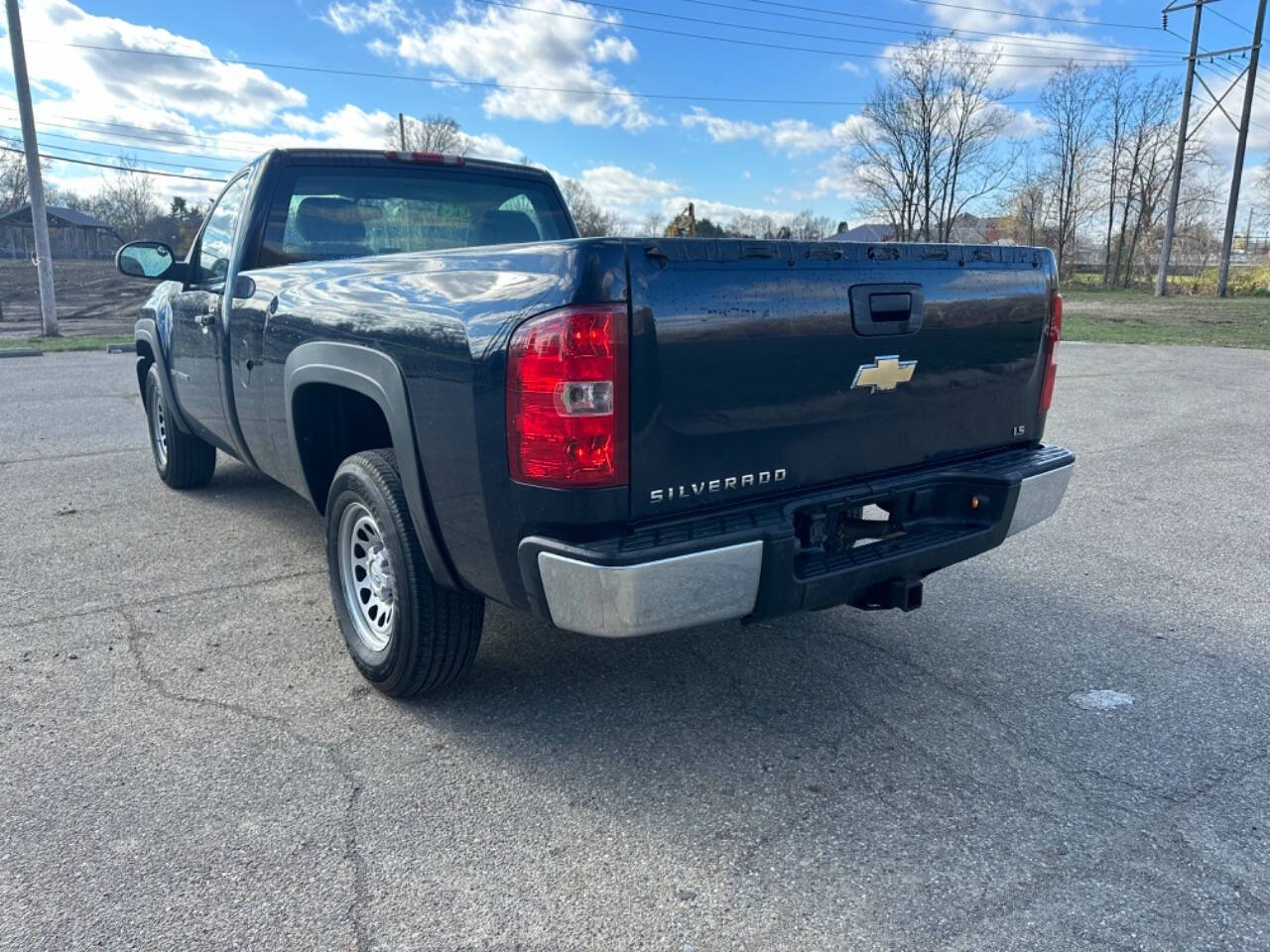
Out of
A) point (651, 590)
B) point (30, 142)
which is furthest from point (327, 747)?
point (30, 142)

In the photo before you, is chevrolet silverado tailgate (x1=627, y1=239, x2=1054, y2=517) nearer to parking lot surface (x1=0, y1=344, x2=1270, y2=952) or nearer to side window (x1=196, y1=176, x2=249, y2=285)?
parking lot surface (x1=0, y1=344, x2=1270, y2=952)

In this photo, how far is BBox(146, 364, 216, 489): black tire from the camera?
606 cm

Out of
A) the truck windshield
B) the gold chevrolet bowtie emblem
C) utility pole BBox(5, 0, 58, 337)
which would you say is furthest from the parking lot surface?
utility pole BBox(5, 0, 58, 337)

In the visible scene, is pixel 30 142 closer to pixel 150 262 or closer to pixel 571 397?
pixel 150 262

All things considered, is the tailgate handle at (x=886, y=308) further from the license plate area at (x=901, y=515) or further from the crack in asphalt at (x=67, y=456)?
the crack in asphalt at (x=67, y=456)

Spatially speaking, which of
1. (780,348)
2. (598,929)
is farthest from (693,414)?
(598,929)

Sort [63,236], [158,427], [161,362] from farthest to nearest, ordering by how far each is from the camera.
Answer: [63,236], [158,427], [161,362]

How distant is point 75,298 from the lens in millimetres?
35156

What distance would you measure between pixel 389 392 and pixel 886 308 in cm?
161

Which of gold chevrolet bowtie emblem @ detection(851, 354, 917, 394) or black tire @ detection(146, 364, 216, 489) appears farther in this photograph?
black tire @ detection(146, 364, 216, 489)

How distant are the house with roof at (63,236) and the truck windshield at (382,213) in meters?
63.8

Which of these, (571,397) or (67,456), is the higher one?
(571,397)

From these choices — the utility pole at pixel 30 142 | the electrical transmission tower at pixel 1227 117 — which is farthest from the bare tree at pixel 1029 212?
the utility pole at pixel 30 142

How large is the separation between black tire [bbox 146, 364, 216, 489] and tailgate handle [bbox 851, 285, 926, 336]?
469cm
